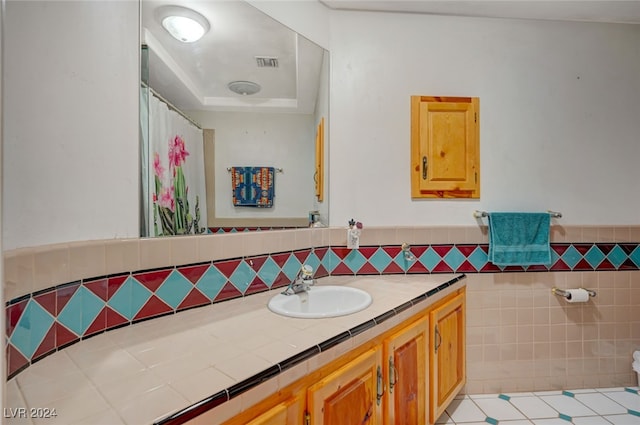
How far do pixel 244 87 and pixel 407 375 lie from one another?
4.87ft

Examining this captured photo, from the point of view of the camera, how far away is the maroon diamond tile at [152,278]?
95 cm

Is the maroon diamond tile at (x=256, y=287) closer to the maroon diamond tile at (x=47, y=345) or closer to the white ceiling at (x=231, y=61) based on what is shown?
the maroon diamond tile at (x=47, y=345)

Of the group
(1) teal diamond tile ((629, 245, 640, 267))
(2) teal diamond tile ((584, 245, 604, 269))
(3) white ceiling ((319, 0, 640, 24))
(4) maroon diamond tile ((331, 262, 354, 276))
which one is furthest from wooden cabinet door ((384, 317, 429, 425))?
(3) white ceiling ((319, 0, 640, 24))

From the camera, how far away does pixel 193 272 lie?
1.08 metres

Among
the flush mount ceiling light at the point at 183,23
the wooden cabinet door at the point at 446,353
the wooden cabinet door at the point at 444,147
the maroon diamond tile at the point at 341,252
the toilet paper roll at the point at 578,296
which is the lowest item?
Answer: the wooden cabinet door at the point at 446,353

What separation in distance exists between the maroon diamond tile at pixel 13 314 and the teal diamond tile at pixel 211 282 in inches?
19.1

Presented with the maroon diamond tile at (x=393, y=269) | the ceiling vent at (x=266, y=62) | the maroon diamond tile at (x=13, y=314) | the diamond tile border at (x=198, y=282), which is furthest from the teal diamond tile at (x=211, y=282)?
the ceiling vent at (x=266, y=62)

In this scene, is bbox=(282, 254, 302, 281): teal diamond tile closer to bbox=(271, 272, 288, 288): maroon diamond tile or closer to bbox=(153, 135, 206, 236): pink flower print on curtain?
bbox=(271, 272, 288, 288): maroon diamond tile

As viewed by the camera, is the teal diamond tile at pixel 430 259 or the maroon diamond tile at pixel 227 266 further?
the teal diamond tile at pixel 430 259

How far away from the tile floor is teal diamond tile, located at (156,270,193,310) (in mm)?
1432

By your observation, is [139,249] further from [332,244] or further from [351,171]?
[351,171]

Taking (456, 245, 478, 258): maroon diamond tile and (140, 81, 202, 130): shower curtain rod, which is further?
(456, 245, 478, 258): maroon diamond tile

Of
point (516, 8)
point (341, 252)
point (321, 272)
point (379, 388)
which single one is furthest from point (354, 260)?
point (516, 8)

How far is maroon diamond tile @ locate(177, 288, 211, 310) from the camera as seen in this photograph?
1.05 meters
